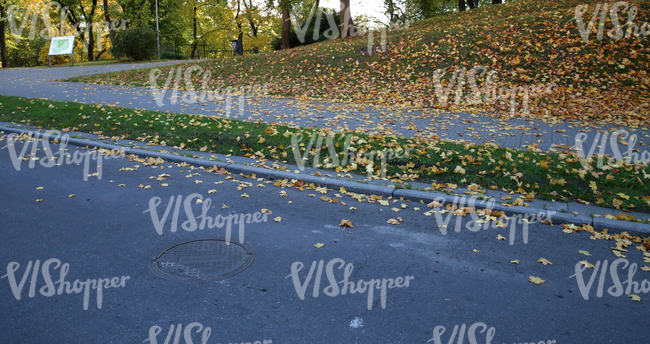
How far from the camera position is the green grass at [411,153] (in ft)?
19.6

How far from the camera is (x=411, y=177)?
6598 mm

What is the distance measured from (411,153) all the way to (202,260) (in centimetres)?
437

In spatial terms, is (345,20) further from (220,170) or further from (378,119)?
(220,170)

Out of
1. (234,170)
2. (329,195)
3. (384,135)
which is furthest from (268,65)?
(329,195)

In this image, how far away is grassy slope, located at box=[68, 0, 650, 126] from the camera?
39.4 ft

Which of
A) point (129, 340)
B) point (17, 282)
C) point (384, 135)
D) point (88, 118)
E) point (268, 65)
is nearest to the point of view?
point (129, 340)

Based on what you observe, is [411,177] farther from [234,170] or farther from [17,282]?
[17,282]

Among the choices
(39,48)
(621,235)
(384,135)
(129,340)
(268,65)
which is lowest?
(129,340)

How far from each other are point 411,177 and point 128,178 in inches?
173
